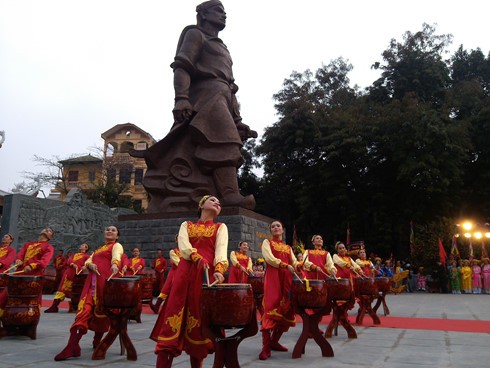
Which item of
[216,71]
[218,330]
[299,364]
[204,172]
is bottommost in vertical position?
[299,364]

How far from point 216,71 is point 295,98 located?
17.1 meters

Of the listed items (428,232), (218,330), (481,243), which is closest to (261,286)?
(218,330)

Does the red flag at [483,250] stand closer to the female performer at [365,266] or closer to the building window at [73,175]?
the female performer at [365,266]

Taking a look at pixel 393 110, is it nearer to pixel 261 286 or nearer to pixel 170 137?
pixel 170 137

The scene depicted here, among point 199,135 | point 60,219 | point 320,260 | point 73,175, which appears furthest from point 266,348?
point 73,175

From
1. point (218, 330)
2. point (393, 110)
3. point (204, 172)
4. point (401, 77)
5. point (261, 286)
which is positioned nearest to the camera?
point (218, 330)

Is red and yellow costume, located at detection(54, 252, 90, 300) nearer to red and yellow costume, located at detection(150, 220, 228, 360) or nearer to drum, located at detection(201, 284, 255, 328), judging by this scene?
red and yellow costume, located at detection(150, 220, 228, 360)

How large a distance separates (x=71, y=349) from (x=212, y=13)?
36.0 ft

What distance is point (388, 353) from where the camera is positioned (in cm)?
509

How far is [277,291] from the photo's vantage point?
559 cm

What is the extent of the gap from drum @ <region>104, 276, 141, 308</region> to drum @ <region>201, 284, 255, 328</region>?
166 centimetres

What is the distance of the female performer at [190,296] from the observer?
3586 millimetres

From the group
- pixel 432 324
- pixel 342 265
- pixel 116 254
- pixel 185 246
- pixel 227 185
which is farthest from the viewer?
pixel 227 185

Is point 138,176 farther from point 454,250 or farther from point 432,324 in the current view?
point 432,324
